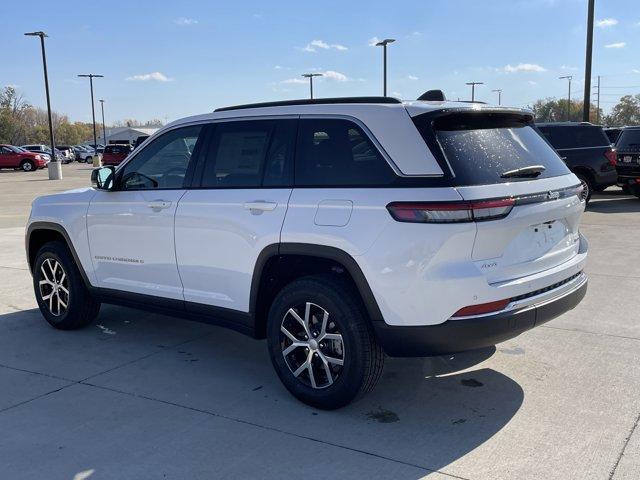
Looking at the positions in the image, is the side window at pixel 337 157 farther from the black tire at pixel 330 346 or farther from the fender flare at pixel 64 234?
the fender flare at pixel 64 234

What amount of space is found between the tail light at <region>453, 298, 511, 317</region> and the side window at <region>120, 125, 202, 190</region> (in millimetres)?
2383

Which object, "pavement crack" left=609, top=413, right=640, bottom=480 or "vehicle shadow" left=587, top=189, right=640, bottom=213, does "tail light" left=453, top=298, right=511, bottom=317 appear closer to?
"pavement crack" left=609, top=413, right=640, bottom=480

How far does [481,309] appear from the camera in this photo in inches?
136

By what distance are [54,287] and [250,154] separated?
2.64 meters

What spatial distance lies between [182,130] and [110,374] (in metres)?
1.92

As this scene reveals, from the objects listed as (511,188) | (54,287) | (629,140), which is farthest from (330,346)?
(629,140)

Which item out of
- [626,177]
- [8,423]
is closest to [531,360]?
[8,423]

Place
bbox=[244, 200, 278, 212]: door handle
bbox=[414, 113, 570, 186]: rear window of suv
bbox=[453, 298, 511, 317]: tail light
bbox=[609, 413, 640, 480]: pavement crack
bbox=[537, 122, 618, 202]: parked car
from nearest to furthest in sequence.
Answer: bbox=[609, 413, 640, 480]: pavement crack < bbox=[453, 298, 511, 317]: tail light < bbox=[414, 113, 570, 186]: rear window of suv < bbox=[244, 200, 278, 212]: door handle < bbox=[537, 122, 618, 202]: parked car

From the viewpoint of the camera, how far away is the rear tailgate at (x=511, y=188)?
11.4 feet

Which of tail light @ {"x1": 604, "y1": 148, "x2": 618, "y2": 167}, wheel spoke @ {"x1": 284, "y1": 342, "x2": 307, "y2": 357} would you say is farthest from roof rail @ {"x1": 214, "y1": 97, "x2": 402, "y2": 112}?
tail light @ {"x1": 604, "y1": 148, "x2": 618, "y2": 167}

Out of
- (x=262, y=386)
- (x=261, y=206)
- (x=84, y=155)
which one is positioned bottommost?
(x=262, y=386)

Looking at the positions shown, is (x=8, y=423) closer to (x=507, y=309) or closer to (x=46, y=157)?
(x=507, y=309)

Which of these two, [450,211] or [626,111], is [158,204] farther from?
[626,111]

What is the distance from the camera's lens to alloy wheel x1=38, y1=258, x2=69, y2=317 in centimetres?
576
